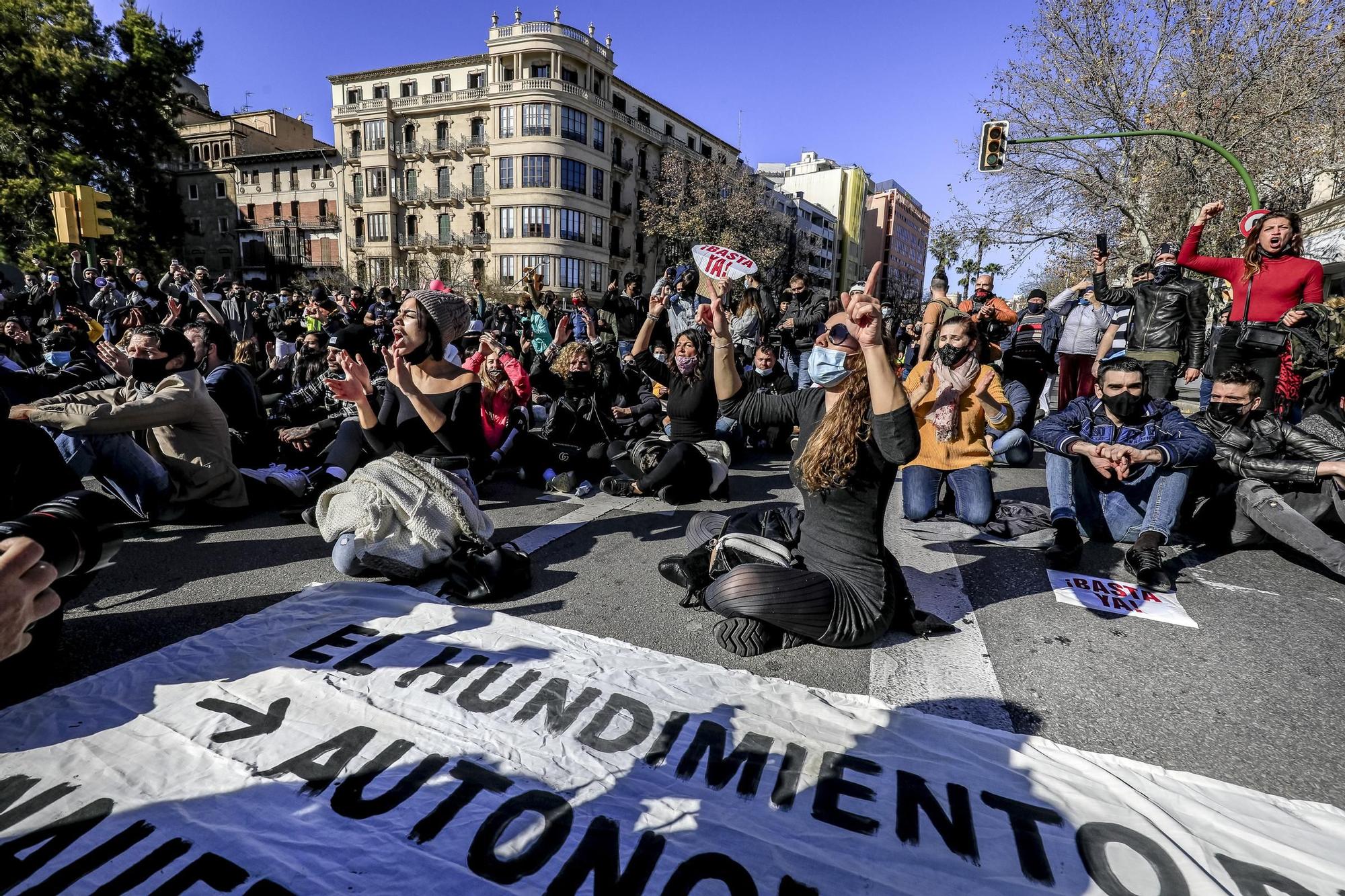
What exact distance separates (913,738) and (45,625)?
3348mm

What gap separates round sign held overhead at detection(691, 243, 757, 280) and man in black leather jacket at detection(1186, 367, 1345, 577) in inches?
134

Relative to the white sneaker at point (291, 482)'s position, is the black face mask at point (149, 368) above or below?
above

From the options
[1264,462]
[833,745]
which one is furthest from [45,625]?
[1264,462]

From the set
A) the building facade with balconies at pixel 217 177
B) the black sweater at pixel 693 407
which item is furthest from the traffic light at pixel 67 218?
the building facade with balconies at pixel 217 177

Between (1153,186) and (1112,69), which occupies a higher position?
(1112,69)

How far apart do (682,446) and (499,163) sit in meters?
44.3

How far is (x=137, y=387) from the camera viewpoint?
467 centimetres

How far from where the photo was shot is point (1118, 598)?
364 cm

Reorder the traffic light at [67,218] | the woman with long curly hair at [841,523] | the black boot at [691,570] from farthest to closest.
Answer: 1. the traffic light at [67,218]
2. the black boot at [691,570]
3. the woman with long curly hair at [841,523]

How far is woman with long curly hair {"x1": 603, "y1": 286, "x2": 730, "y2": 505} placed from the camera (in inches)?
227

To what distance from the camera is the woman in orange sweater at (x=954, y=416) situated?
16.2 feet

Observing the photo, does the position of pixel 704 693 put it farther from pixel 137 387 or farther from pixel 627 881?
pixel 137 387

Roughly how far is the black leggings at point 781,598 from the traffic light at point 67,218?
12.4 meters

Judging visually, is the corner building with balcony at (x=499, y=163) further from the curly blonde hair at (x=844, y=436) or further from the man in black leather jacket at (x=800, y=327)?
the curly blonde hair at (x=844, y=436)
